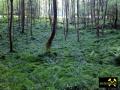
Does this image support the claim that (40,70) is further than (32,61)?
No

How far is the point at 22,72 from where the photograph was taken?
1424cm

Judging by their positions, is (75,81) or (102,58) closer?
(75,81)

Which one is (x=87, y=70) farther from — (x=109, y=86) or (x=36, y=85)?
(x=109, y=86)

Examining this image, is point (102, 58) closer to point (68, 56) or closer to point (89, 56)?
point (89, 56)

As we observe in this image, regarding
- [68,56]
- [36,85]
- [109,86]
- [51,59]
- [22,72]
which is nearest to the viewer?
[109,86]

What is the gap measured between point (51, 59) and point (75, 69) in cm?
327

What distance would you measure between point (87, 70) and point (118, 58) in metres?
3.00

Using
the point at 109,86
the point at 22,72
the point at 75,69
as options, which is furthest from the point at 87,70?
the point at 109,86

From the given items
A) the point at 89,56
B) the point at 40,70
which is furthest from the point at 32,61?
the point at 89,56

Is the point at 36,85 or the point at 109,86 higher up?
the point at 109,86

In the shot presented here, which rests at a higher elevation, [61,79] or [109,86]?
[109,86]

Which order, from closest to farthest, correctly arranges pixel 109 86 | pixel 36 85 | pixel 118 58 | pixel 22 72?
pixel 109 86
pixel 36 85
pixel 22 72
pixel 118 58

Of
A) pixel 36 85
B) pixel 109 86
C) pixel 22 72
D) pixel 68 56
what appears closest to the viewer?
pixel 109 86

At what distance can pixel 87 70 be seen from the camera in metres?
14.3
